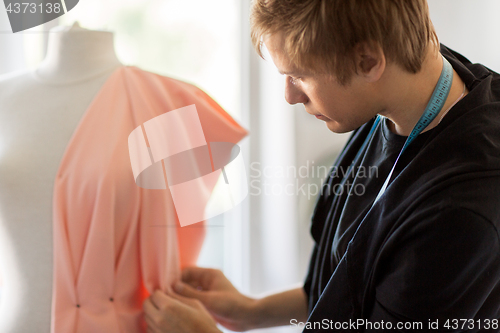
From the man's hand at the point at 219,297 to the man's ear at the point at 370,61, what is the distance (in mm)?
438

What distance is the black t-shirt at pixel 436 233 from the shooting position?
55 centimetres

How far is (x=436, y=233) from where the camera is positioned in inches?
22.0

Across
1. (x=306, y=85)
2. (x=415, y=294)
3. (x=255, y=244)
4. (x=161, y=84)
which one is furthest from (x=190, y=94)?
(x=415, y=294)

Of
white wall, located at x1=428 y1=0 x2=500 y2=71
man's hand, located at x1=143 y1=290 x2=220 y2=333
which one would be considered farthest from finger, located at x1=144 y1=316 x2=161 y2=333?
white wall, located at x1=428 y1=0 x2=500 y2=71

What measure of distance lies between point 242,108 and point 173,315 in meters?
0.40

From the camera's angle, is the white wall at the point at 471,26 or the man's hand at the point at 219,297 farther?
the white wall at the point at 471,26

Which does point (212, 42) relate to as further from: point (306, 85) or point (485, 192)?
point (485, 192)

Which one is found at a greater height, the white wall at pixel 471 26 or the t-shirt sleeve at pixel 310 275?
the white wall at pixel 471 26

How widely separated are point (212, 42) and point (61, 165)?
13.7 inches

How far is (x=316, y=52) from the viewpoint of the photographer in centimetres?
60

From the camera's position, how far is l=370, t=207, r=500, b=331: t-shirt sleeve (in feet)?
1.80

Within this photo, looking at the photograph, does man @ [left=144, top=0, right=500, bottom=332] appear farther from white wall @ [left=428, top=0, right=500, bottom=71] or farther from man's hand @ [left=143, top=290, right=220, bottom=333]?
white wall @ [left=428, top=0, right=500, bottom=71]

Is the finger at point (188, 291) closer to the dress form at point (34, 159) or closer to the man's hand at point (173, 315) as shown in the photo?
the man's hand at point (173, 315)

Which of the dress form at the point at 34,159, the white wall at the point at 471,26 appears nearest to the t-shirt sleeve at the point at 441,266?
the dress form at the point at 34,159
